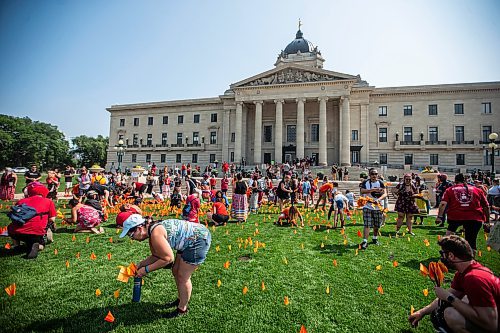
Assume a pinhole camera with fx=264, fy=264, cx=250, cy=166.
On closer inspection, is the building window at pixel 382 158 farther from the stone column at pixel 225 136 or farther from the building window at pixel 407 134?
the stone column at pixel 225 136

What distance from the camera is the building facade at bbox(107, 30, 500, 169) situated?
38.8m

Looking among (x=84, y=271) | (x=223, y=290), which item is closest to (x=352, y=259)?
(x=223, y=290)

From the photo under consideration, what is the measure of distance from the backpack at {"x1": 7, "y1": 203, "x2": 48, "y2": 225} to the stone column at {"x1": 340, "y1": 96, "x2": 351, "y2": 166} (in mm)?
37790

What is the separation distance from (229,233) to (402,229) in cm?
647

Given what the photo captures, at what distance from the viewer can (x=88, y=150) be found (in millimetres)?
77188

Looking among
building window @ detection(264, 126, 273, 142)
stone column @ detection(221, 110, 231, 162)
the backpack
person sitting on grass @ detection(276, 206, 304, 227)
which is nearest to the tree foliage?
stone column @ detection(221, 110, 231, 162)

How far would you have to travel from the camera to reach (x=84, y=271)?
5457mm

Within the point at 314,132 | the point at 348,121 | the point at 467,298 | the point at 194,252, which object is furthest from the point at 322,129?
the point at 467,298

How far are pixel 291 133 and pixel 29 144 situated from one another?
58083mm

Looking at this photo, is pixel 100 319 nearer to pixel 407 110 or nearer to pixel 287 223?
pixel 287 223

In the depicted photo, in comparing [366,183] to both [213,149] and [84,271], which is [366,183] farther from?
[213,149]

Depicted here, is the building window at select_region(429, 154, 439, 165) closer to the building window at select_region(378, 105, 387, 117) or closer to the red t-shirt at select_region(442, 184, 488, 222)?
the building window at select_region(378, 105, 387, 117)

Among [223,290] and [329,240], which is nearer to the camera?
[223,290]

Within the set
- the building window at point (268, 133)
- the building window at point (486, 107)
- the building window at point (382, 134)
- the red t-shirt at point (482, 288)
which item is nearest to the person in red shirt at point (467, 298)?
the red t-shirt at point (482, 288)
